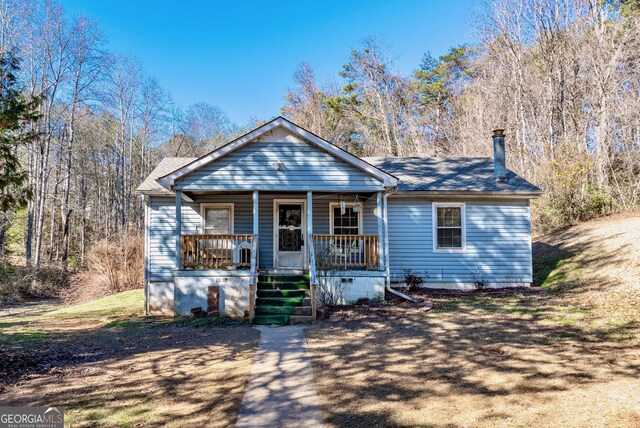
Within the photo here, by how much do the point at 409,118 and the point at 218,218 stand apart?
21.3m

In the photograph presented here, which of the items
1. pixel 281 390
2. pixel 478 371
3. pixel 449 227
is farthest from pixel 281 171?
pixel 478 371

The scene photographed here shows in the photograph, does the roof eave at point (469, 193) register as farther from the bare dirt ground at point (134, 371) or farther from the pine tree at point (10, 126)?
the pine tree at point (10, 126)

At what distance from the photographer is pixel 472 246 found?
1274cm

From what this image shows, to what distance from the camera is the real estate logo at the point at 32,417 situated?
4094 mm

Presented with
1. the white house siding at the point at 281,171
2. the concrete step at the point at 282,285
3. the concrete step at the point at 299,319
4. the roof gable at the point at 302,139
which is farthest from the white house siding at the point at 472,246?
the concrete step at the point at 299,319

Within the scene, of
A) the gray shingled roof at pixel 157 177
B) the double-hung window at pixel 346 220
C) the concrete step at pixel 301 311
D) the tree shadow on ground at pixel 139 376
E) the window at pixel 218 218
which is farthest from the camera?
the double-hung window at pixel 346 220

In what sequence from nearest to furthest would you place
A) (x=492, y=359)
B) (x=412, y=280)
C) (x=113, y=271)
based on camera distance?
(x=492, y=359) < (x=412, y=280) < (x=113, y=271)

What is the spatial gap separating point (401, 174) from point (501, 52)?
44.3ft

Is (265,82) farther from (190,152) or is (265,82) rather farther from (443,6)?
(443,6)

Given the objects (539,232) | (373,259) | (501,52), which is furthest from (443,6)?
(373,259)

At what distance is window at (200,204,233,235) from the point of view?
1291 cm

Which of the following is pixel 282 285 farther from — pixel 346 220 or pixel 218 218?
→ pixel 218 218

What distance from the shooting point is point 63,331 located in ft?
31.4

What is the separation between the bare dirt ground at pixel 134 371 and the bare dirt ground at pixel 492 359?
4.28 feet
